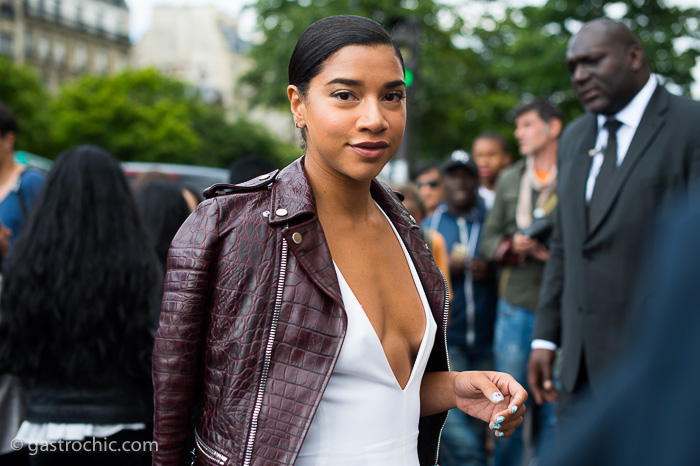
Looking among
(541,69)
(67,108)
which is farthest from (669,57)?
(67,108)

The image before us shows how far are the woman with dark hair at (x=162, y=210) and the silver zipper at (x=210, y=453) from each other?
224 cm

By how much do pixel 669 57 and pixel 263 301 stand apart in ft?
77.4

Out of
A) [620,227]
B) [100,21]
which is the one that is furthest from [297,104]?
[100,21]

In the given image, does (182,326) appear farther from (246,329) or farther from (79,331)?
(79,331)

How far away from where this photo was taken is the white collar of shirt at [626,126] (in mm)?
3393

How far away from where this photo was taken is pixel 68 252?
124 inches

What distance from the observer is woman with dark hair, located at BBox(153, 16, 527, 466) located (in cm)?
180

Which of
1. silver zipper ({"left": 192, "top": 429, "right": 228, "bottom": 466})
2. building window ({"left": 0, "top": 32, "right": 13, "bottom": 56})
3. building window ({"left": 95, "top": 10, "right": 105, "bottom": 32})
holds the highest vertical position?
building window ({"left": 95, "top": 10, "right": 105, "bottom": 32})

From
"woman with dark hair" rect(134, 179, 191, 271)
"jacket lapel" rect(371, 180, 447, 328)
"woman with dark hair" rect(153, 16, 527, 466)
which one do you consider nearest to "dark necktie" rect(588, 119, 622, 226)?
"jacket lapel" rect(371, 180, 447, 328)

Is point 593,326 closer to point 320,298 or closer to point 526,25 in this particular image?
point 320,298

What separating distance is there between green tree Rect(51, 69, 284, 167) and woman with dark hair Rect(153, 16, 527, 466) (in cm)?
4504

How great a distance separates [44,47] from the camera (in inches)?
2527

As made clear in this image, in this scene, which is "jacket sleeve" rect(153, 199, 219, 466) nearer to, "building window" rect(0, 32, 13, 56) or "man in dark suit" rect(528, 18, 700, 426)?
"man in dark suit" rect(528, 18, 700, 426)

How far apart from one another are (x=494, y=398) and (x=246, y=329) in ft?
2.26
